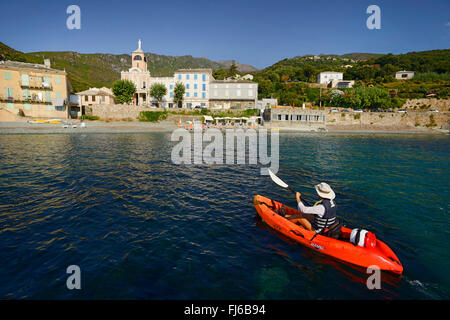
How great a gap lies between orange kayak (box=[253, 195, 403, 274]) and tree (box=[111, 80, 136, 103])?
58.3 m

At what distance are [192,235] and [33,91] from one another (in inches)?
2337

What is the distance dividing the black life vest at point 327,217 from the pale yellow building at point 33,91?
60.3 m

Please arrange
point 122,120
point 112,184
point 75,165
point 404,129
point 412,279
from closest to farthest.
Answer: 1. point 412,279
2. point 112,184
3. point 75,165
4. point 122,120
5. point 404,129

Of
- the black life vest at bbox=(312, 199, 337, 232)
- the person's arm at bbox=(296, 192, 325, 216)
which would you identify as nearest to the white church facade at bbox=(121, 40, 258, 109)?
the person's arm at bbox=(296, 192, 325, 216)

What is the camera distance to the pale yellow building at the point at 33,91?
48000 mm

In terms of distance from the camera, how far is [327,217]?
25.5 ft

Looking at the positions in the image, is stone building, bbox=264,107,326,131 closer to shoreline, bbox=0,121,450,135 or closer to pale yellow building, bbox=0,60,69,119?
shoreline, bbox=0,121,450,135

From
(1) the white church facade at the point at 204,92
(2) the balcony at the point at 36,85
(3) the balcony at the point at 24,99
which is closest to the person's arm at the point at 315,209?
(1) the white church facade at the point at 204,92

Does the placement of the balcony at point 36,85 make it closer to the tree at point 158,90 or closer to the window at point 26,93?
the window at point 26,93

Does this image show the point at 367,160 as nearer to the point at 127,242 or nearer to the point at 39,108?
the point at 127,242

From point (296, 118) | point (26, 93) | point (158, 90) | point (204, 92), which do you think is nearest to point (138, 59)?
point (158, 90)

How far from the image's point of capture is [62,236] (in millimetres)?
8508
